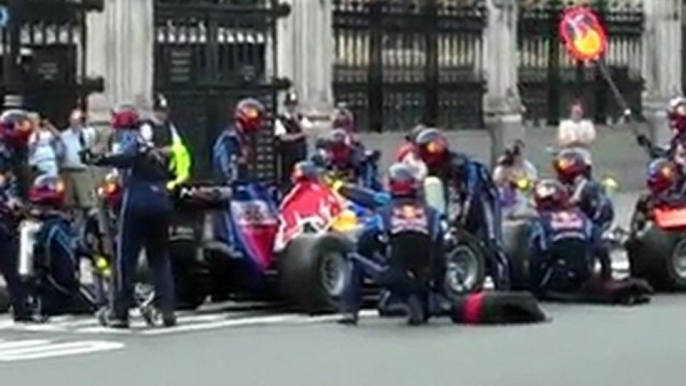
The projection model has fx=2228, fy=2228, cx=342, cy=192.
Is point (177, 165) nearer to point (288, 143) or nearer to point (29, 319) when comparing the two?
point (29, 319)

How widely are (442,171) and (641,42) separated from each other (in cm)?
2151

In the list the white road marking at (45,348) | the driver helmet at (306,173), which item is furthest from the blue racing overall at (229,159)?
the white road marking at (45,348)

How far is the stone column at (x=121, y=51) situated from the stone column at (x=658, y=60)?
13622 millimetres

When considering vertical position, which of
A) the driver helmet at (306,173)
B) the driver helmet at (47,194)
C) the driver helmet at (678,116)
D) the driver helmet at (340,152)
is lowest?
the driver helmet at (47,194)

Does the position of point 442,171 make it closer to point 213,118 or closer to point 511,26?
point 213,118

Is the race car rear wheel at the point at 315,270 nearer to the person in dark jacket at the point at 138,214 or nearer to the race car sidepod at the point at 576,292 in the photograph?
the person in dark jacket at the point at 138,214

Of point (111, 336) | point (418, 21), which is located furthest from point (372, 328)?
point (418, 21)

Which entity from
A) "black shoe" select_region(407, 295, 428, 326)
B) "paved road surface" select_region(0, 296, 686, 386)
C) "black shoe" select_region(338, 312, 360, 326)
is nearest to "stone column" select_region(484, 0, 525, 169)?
"paved road surface" select_region(0, 296, 686, 386)

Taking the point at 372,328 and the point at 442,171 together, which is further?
the point at 442,171

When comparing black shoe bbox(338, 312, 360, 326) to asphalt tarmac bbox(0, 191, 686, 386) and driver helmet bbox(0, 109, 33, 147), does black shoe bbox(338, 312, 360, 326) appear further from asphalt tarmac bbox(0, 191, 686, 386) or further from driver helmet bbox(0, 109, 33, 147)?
driver helmet bbox(0, 109, 33, 147)

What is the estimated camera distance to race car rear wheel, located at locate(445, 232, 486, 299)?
747 inches

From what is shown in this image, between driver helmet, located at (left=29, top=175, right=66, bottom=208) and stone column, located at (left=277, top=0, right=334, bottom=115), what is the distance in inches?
542

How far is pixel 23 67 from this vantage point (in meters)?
26.7

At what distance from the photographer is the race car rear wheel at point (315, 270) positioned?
18438 mm
